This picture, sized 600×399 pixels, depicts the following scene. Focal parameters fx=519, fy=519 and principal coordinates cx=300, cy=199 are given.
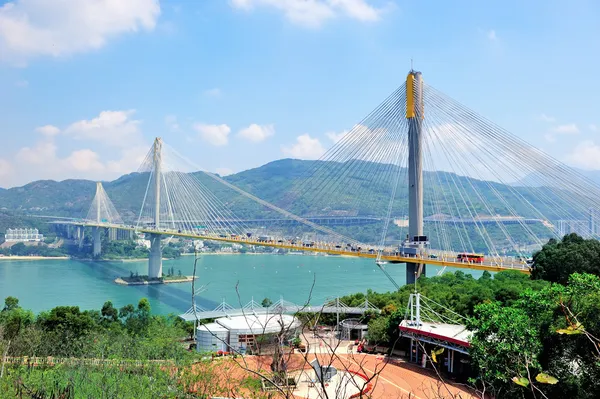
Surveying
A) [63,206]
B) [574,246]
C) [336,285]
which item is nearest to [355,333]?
[574,246]

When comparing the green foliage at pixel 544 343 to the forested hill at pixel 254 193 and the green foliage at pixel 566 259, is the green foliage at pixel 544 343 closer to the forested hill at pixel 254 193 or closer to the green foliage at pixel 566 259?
the green foliage at pixel 566 259

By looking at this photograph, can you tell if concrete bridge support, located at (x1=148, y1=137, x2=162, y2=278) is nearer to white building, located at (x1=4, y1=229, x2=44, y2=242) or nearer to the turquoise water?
the turquoise water

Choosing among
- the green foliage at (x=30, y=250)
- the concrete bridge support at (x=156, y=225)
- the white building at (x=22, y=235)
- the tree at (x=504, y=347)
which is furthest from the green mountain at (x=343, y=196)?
the white building at (x=22, y=235)

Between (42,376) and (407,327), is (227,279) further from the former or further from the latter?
(42,376)

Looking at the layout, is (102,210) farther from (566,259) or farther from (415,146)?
(566,259)

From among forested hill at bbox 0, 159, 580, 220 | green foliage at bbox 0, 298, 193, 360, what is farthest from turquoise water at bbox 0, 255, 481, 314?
forested hill at bbox 0, 159, 580, 220
